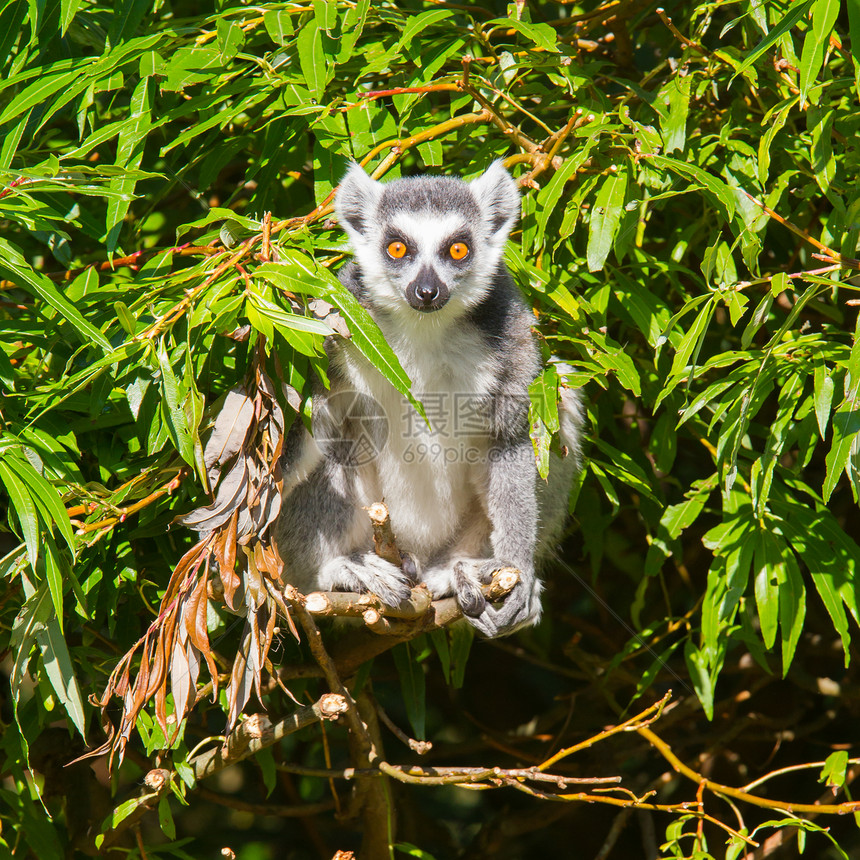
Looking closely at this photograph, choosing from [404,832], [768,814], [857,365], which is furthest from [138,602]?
[768,814]

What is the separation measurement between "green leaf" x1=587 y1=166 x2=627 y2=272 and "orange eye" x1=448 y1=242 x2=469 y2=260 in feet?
1.59

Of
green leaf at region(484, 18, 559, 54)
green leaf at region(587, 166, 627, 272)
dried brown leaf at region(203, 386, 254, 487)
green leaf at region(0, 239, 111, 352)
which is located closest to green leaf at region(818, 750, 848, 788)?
green leaf at region(587, 166, 627, 272)

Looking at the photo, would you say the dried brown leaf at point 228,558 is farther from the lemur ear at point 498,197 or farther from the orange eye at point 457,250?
the lemur ear at point 498,197

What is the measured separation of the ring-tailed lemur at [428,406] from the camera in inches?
127

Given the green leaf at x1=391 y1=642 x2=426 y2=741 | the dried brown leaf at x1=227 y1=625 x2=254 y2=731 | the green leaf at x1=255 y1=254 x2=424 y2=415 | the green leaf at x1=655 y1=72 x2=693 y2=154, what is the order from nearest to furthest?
the green leaf at x1=255 y1=254 x2=424 y2=415 → the dried brown leaf at x1=227 y1=625 x2=254 y2=731 → the green leaf at x1=655 y1=72 x2=693 y2=154 → the green leaf at x1=391 y1=642 x2=426 y2=741

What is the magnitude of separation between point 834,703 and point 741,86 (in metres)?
2.83

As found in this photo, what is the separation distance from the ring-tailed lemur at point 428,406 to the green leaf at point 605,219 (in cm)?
39

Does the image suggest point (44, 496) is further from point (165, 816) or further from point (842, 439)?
point (842, 439)

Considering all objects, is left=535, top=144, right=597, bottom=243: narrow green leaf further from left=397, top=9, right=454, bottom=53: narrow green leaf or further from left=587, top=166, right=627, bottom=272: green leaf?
left=397, top=9, right=454, bottom=53: narrow green leaf

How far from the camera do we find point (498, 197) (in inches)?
129

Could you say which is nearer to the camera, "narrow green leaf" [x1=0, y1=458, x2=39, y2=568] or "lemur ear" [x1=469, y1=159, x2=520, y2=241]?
"narrow green leaf" [x1=0, y1=458, x2=39, y2=568]

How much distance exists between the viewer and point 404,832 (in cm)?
454

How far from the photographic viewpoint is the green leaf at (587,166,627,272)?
289 centimetres

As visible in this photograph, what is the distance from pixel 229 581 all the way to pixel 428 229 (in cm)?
145
